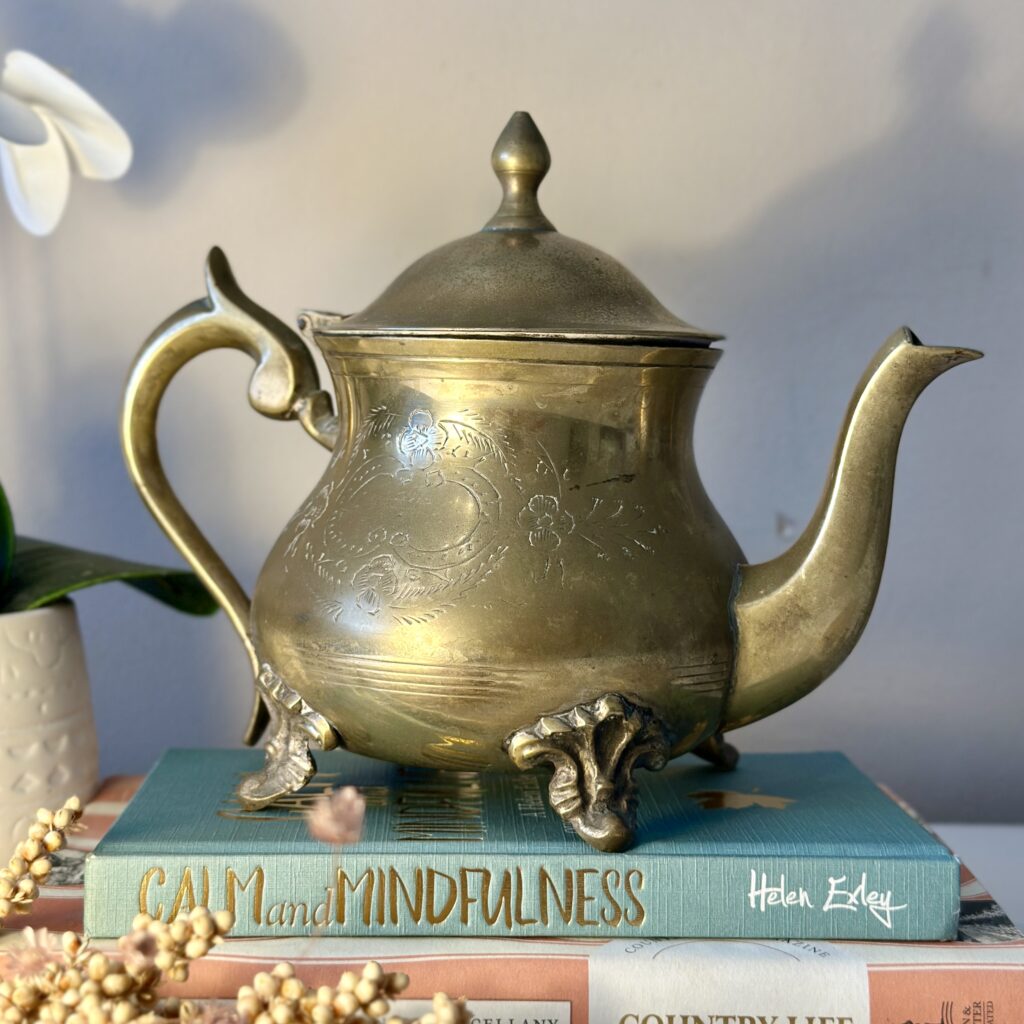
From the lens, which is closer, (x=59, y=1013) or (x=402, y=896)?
(x=59, y=1013)

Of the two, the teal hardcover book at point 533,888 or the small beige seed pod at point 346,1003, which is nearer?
the small beige seed pod at point 346,1003

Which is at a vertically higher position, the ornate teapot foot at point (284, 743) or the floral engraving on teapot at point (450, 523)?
the floral engraving on teapot at point (450, 523)

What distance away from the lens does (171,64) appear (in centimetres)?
95

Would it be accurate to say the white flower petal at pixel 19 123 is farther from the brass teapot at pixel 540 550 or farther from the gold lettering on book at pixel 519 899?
the gold lettering on book at pixel 519 899

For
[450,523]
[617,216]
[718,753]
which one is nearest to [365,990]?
[450,523]

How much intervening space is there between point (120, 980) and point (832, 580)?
36 cm

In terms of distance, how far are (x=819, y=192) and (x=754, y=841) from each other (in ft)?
1.67

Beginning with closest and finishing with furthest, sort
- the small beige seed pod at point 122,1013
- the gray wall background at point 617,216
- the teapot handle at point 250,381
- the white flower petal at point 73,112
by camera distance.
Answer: the small beige seed pod at point 122,1013 → the teapot handle at point 250,381 → the white flower petal at point 73,112 → the gray wall background at point 617,216

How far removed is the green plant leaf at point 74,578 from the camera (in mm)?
793

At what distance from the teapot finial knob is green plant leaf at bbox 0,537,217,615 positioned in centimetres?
32

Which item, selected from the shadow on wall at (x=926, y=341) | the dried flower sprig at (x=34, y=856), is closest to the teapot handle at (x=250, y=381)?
the dried flower sprig at (x=34, y=856)

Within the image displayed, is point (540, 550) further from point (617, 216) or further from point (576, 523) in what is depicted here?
point (617, 216)

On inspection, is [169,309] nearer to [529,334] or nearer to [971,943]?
[529,334]

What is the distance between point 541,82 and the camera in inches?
37.0
